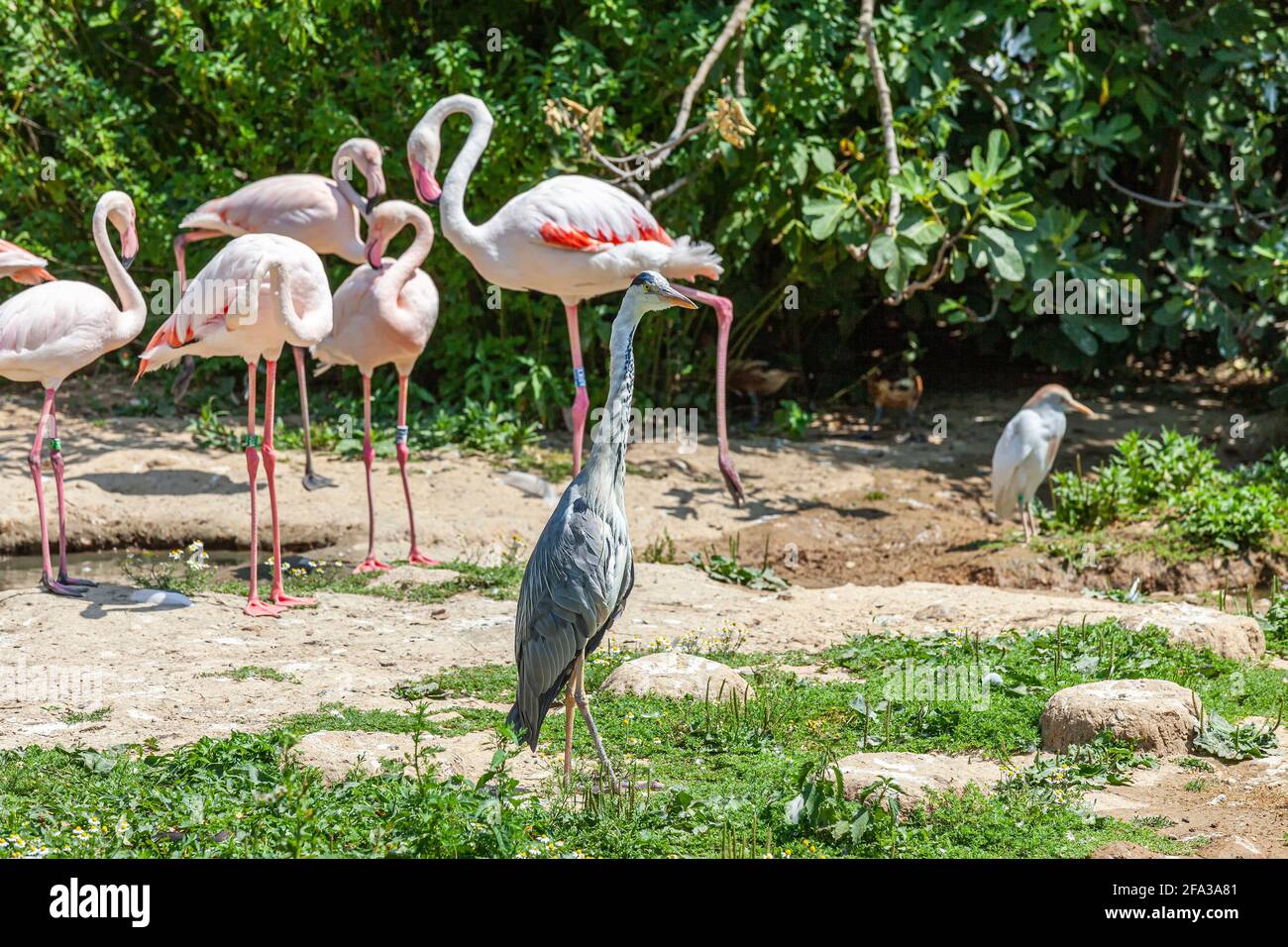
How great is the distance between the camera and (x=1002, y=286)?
9578mm

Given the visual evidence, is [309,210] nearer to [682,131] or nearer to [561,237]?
[561,237]

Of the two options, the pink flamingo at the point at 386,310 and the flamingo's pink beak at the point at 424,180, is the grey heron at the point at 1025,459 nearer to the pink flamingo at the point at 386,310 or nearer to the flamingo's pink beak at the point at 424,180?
the pink flamingo at the point at 386,310

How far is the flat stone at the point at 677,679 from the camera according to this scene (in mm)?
5375

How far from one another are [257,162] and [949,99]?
502cm

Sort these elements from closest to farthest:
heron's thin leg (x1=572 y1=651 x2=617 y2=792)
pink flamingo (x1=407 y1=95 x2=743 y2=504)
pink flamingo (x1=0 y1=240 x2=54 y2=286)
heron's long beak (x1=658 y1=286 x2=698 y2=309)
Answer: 1. heron's thin leg (x1=572 y1=651 x2=617 y2=792)
2. heron's long beak (x1=658 y1=286 x2=698 y2=309)
3. pink flamingo (x1=0 y1=240 x2=54 y2=286)
4. pink flamingo (x1=407 y1=95 x2=743 y2=504)

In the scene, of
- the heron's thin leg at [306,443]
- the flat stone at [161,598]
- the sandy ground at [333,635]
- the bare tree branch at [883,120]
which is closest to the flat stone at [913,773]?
the sandy ground at [333,635]

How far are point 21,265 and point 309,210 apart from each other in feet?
6.05

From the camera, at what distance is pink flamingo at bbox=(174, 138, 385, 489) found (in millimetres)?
8609

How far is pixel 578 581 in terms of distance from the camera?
446 centimetres

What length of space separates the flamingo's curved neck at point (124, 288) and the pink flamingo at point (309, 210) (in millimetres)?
1453

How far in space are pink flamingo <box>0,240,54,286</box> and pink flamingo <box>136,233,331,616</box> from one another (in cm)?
101

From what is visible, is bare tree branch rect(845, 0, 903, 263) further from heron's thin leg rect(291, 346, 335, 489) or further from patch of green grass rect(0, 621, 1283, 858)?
patch of green grass rect(0, 621, 1283, 858)

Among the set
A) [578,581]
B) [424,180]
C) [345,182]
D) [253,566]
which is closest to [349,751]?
[578,581]

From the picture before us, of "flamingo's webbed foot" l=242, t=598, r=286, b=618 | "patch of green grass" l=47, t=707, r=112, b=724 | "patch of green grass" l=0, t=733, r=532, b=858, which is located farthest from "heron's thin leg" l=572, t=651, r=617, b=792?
"flamingo's webbed foot" l=242, t=598, r=286, b=618
